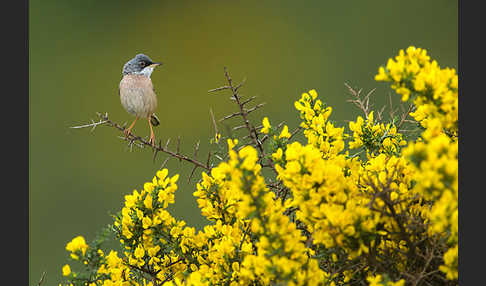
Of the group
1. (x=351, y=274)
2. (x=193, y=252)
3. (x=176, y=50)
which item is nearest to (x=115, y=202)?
(x=176, y=50)

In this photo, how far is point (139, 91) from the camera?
303 centimetres

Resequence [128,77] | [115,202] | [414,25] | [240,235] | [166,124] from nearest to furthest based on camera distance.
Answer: [240,235] → [128,77] → [115,202] → [166,124] → [414,25]

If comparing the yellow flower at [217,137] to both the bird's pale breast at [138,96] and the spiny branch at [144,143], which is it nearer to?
the spiny branch at [144,143]

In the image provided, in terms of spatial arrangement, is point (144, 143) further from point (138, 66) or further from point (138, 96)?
point (138, 66)

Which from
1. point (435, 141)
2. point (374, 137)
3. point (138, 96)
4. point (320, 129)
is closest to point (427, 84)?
point (435, 141)

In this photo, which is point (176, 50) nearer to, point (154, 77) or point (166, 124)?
point (154, 77)

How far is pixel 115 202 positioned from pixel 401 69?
5.08 meters

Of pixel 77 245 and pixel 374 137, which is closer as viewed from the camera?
pixel 77 245

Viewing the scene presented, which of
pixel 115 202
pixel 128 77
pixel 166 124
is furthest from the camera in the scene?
Answer: pixel 166 124

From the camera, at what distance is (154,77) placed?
691 centimetres

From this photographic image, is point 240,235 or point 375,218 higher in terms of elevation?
point 240,235

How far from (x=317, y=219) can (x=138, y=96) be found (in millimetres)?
2020

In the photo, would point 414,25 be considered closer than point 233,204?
No

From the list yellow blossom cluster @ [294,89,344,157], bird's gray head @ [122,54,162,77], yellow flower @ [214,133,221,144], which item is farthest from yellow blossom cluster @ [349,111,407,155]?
bird's gray head @ [122,54,162,77]
